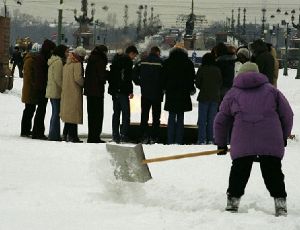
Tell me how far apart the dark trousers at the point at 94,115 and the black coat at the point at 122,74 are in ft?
1.12

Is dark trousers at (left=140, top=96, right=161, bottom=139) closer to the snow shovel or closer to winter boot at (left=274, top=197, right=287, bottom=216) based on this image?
the snow shovel

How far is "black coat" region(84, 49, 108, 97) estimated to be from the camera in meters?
10.7

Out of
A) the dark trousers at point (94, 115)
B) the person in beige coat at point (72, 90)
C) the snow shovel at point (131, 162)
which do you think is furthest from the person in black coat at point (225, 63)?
the snow shovel at point (131, 162)

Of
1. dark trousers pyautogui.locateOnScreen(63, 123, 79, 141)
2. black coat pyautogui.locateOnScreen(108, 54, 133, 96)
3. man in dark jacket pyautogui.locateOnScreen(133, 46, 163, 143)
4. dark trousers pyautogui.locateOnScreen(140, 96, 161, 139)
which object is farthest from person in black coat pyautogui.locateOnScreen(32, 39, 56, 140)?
dark trousers pyautogui.locateOnScreen(140, 96, 161, 139)

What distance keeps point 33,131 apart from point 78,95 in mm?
1057

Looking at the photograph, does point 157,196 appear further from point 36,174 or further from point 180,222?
point 36,174

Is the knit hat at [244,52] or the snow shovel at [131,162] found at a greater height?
the knit hat at [244,52]

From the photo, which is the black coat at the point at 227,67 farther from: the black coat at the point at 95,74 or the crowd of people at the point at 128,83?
the black coat at the point at 95,74

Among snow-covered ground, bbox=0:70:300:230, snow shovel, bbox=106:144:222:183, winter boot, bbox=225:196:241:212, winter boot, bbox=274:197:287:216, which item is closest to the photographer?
snow-covered ground, bbox=0:70:300:230

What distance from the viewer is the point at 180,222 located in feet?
17.7

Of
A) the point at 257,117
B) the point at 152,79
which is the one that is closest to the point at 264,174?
the point at 257,117

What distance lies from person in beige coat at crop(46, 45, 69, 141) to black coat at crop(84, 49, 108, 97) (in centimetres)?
50

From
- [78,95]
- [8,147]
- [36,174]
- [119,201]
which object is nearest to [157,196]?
[119,201]

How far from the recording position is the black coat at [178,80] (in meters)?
10.6
